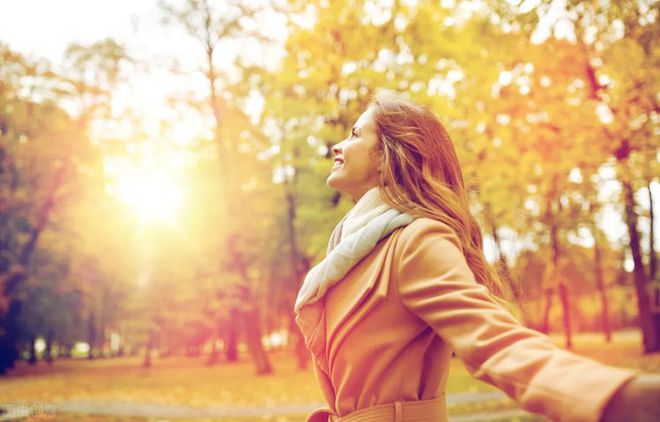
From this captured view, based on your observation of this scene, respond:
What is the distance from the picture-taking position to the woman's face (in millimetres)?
1939

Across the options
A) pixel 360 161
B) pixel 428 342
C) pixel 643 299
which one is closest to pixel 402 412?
pixel 428 342

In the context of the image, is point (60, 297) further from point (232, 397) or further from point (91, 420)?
point (91, 420)

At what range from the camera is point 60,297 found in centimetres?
3394

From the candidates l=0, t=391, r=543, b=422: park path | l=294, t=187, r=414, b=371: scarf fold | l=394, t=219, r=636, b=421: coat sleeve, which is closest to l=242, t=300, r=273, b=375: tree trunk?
l=0, t=391, r=543, b=422: park path

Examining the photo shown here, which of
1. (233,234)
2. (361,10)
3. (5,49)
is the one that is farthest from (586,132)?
(5,49)

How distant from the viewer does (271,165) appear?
2386cm

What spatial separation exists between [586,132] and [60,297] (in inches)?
1296

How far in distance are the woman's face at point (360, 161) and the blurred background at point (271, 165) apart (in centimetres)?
64

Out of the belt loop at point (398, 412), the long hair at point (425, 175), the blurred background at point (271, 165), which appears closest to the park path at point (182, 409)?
the blurred background at point (271, 165)

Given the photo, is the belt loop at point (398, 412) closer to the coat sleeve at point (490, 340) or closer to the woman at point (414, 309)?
the woman at point (414, 309)

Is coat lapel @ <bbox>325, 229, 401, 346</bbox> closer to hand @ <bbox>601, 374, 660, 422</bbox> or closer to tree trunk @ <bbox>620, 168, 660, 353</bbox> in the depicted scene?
hand @ <bbox>601, 374, 660, 422</bbox>

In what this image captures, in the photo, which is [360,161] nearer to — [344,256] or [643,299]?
[344,256]

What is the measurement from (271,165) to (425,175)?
22358 mm

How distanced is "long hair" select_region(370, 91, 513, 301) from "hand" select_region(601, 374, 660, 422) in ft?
2.48
